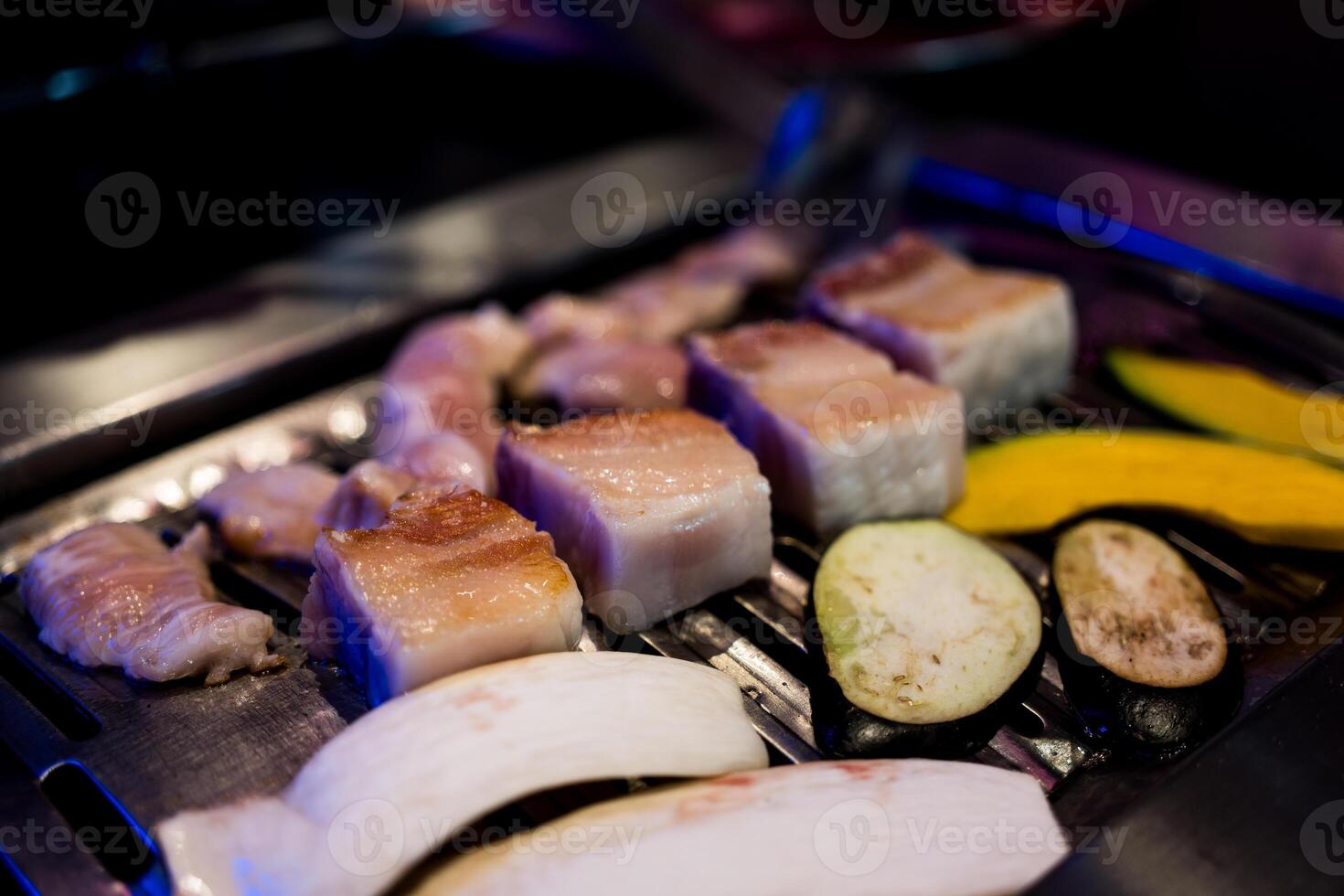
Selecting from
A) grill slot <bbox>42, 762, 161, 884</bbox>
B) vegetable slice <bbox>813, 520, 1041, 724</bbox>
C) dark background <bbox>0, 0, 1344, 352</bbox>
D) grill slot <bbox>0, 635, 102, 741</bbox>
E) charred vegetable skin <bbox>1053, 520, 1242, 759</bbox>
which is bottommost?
charred vegetable skin <bbox>1053, 520, 1242, 759</bbox>

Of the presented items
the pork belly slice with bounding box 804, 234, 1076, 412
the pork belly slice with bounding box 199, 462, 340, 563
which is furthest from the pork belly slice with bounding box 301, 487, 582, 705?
the pork belly slice with bounding box 804, 234, 1076, 412

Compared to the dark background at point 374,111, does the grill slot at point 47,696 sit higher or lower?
lower

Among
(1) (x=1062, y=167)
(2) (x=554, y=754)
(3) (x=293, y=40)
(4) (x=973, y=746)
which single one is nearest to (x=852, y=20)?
(1) (x=1062, y=167)

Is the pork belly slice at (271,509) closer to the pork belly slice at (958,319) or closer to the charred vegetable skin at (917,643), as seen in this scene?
the charred vegetable skin at (917,643)

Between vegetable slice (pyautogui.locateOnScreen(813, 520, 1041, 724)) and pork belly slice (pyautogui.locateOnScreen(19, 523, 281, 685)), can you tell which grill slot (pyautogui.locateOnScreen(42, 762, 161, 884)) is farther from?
vegetable slice (pyautogui.locateOnScreen(813, 520, 1041, 724))

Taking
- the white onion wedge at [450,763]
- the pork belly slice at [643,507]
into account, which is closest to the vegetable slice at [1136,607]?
the pork belly slice at [643,507]

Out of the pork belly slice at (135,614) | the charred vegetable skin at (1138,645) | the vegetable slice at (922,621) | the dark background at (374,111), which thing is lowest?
the charred vegetable skin at (1138,645)

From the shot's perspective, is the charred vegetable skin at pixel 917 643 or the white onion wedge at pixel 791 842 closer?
the white onion wedge at pixel 791 842
